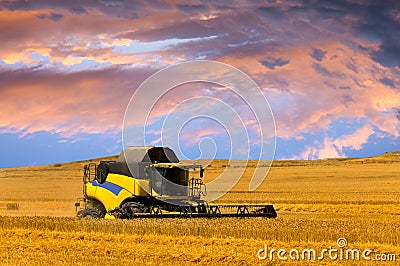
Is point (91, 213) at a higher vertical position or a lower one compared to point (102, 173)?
lower

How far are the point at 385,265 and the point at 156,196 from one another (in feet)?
33.1

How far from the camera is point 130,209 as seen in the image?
66.9ft

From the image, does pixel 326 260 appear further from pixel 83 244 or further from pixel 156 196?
pixel 156 196

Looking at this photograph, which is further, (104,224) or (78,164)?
(78,164)

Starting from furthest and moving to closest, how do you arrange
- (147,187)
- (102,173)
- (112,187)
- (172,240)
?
(102,173)
(112,187)
(147,187)
(172,240)

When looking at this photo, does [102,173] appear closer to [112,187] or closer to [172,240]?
[112,187]

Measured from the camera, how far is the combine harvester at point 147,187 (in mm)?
21344

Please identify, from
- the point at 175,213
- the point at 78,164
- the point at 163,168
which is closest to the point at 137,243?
the point at 175,213

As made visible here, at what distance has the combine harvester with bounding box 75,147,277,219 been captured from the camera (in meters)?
21.3

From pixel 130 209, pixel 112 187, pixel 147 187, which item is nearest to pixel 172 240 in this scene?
pixel 130 209

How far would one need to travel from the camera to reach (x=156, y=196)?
70.2 ft

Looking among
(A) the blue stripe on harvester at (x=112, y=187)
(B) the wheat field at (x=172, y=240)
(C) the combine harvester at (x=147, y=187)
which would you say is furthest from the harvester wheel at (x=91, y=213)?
(B) the wheat field at (x=172, y=240)

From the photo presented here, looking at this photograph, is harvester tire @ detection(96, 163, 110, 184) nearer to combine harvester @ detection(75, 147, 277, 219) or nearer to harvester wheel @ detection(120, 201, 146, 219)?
combine harvester @ detection(75, 147, 277, 219)

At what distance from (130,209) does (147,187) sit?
129cm
